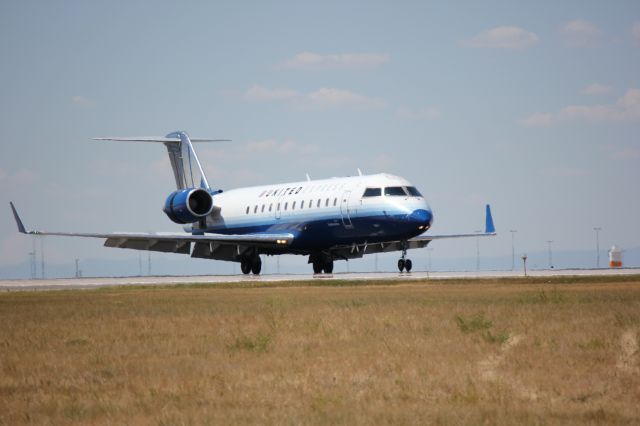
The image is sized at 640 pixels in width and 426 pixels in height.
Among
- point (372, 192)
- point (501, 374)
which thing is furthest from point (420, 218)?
point (501, 374)

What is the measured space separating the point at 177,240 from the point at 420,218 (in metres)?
12.9

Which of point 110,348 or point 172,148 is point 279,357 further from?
point 172,148

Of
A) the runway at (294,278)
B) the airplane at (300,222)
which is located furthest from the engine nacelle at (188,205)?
the runway at (294,278)

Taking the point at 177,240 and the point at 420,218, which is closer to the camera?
the point at 420,218

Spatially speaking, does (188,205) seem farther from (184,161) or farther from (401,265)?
(401,265)

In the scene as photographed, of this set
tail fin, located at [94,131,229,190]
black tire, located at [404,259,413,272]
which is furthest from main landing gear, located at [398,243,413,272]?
tail fin, located at [94,131,229,190]

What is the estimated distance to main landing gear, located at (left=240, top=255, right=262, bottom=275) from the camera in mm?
56406

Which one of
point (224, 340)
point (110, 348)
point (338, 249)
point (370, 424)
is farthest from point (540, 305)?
point (338, 249)

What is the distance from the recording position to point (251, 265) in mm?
56438

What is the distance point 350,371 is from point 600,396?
11.5 feet

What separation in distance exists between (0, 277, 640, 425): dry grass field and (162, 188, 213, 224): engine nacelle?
32.0m

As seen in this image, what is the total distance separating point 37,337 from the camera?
19484 millimetres

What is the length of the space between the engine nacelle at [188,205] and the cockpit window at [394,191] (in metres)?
14.2

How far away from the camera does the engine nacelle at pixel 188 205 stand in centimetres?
5939
